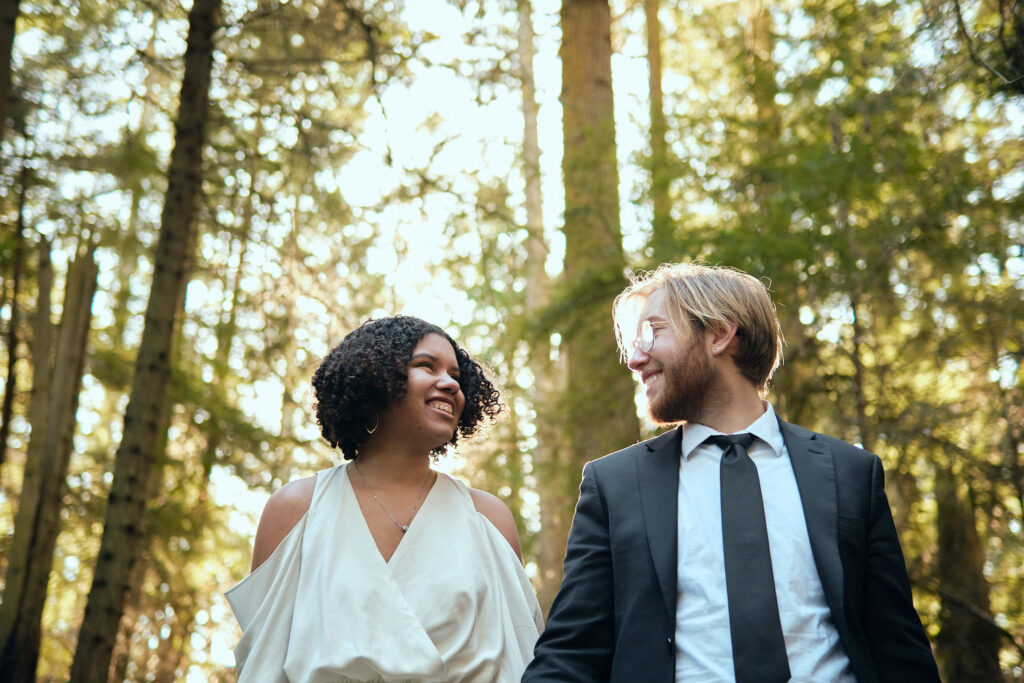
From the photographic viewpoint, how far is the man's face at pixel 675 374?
284cm

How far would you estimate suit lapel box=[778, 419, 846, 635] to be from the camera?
7.98 feet

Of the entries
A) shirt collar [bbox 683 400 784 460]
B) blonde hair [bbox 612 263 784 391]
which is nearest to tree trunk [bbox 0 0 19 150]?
blonde hair [bbox 612 263 784 391]

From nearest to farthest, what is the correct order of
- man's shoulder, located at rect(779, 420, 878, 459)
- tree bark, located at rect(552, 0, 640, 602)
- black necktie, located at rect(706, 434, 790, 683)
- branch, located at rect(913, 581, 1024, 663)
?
black necktie, located at rect(706, 434, 790, 683), man's shoulder, located at rect(779, 420, 878, 459), branch, located at rect(913, 581, 1024, 663), tree bark, located at rect(552, 0, 640, 602)

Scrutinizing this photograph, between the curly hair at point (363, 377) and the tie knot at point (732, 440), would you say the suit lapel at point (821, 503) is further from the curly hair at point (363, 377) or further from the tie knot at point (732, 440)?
the curly hair at point (363, 377)

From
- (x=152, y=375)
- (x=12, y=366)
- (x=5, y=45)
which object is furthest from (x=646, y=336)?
(x=5, y=45)

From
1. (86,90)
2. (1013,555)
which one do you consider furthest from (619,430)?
(86,90)

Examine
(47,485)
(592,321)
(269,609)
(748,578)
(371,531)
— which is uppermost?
(592,321)

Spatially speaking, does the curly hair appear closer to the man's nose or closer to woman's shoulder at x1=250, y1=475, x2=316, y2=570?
woman's shoulder at x1=250, y1=475, x2=316, y2=570

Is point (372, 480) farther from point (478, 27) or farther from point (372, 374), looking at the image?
point (478, 27)

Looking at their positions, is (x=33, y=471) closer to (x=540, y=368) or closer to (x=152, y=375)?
(x=152, y=375)

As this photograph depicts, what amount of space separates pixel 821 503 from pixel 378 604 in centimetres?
148

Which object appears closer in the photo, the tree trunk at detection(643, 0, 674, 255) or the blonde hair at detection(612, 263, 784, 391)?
the blonde hair at detection(612, 263, 784, 391)

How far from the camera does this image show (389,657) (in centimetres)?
304

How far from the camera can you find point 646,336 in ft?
9.57
